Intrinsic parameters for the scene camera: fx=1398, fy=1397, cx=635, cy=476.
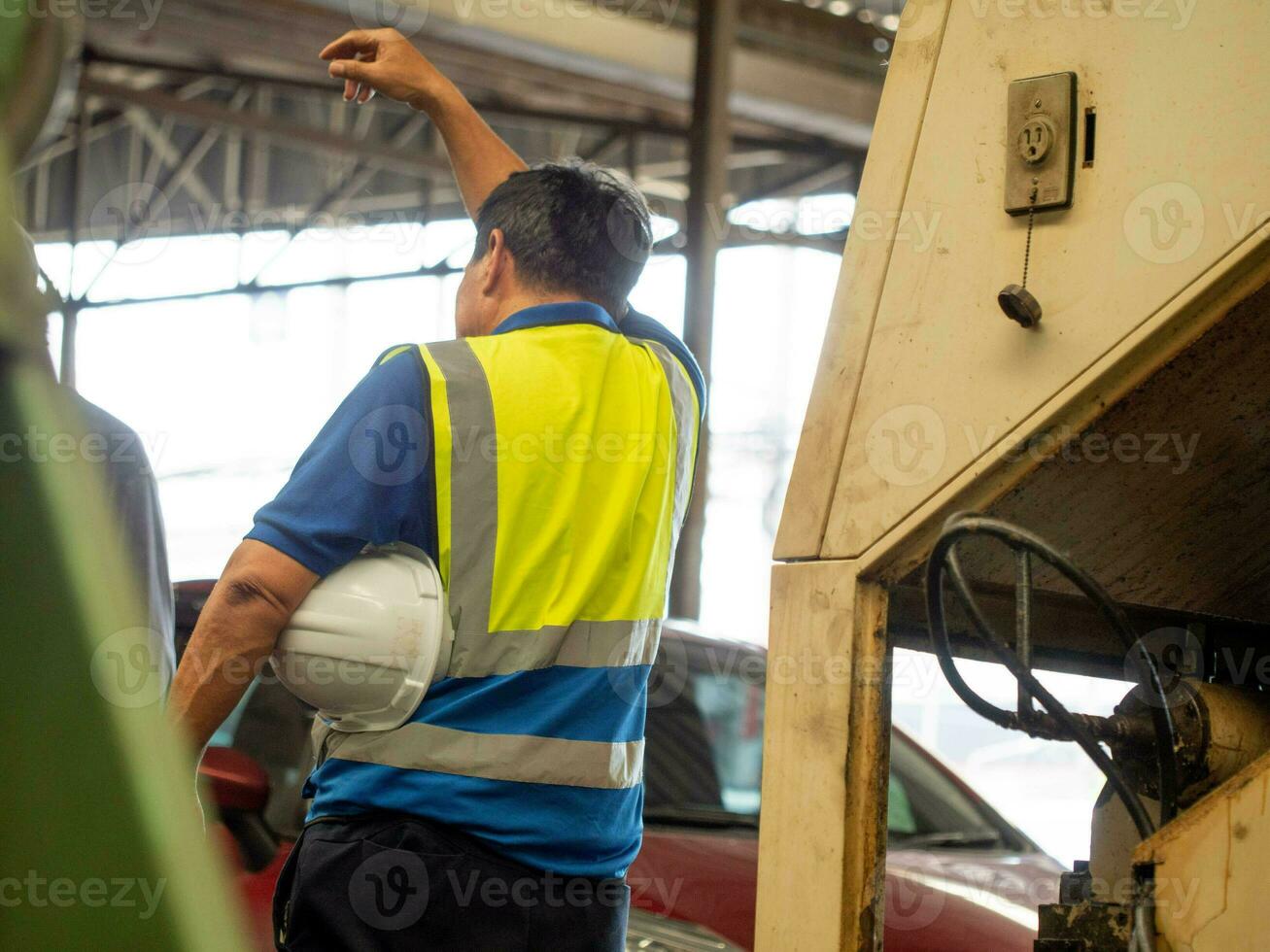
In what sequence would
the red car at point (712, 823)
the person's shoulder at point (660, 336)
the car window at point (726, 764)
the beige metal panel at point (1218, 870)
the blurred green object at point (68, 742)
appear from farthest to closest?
the car window at point (726, 764)
the red car at point (712, 823)
the person's shoulder at point (660, 336)
the beige metal panel at point (1218, 870)
the blurred green object at point (68, 742)

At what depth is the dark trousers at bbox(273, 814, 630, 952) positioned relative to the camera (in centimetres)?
175

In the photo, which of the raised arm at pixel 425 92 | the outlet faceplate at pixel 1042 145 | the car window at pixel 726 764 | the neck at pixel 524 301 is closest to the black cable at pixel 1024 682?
the outlet faceplate at pixel 1042 145

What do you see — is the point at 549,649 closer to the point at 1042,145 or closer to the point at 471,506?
the point at 471,506

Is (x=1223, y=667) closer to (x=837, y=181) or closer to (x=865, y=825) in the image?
(x=865, y=825)

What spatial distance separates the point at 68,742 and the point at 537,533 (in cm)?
145

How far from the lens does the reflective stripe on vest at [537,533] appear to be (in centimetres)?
184

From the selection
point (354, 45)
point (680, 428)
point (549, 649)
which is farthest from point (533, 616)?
point (354, 45)

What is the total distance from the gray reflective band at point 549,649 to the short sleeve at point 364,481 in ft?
0.51

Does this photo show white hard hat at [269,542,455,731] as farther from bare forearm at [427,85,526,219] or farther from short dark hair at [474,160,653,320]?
bare forearm at [427,85,526,219]

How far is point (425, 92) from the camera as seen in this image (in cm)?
252

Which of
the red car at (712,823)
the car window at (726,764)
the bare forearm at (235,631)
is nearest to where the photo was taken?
the bare forearm at (235,631)

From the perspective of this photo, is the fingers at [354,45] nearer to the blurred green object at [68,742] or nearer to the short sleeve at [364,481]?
the short sleeve at [364,481]

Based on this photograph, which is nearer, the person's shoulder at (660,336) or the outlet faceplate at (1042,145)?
the outlet faceplate at (1042,145)

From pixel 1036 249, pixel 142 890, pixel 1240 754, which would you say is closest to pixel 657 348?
pixel 1036 249
